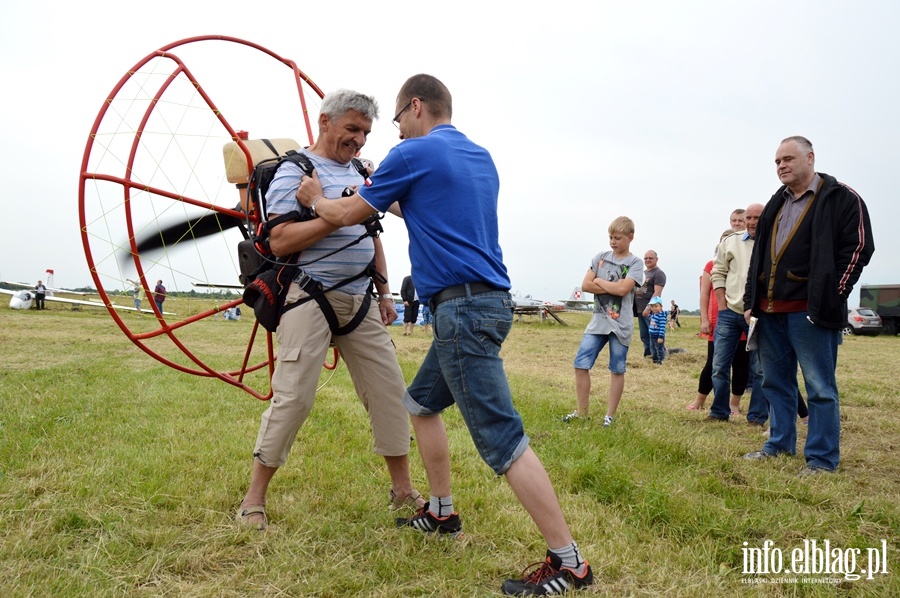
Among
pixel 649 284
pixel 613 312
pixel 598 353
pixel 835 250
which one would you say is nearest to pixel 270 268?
pixel 598 353

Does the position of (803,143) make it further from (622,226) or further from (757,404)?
(757,404)

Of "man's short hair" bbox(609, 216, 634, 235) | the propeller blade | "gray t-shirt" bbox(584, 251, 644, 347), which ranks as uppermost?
"man's short hair" bbox(609, 216, 634, 235)

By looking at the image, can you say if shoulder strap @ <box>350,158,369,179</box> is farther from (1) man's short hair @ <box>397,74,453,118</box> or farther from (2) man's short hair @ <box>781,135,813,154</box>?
(2) man's short hair @ <box>781,135,813,154</box>

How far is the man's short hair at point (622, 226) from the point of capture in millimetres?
6141

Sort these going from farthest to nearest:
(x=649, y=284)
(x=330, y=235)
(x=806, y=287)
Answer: (x=649, y=284) → (x=806, y=287) → (x=330, y=235)

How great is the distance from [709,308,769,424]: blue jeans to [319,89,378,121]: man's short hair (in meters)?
4.50

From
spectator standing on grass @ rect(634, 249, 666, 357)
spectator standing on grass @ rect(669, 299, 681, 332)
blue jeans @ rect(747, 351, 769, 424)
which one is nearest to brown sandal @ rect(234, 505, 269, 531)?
blue jeans @ rect(747, 351, 769, 424)

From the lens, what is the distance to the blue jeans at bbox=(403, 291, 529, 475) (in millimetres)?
2707

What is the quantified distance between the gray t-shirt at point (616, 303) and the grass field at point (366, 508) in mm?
850

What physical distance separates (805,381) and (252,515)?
145 inches

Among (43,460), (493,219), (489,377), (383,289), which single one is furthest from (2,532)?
(493,219)

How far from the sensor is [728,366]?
21.4 feet

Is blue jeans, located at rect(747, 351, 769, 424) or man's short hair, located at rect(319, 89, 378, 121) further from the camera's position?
blue jeans, located at rect(747, 351, 769, 424)

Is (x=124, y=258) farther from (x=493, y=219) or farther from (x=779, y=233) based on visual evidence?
(x=779, y=233)
